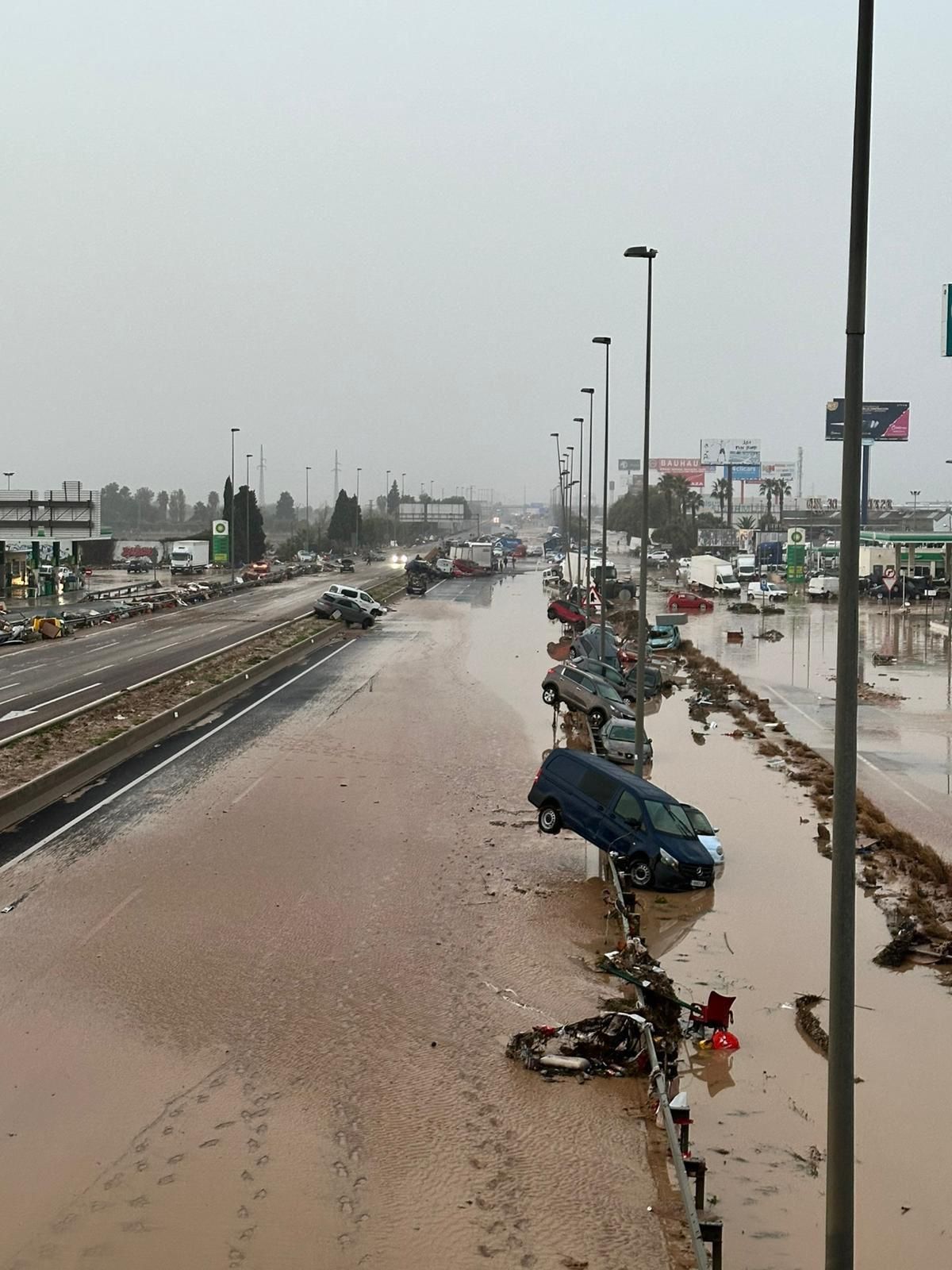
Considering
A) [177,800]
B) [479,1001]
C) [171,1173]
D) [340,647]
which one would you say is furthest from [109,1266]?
[340,647]

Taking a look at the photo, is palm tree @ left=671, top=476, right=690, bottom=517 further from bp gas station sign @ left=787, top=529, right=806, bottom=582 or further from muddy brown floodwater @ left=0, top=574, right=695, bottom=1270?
muddy brown floodwater @ left=0, top=574, right=695, bottom=1270

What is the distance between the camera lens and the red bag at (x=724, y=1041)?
13.6 meters

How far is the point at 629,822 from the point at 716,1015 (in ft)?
19.0

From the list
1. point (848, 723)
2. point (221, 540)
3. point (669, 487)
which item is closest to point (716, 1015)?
point (848, 723)

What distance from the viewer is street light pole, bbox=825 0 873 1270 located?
751 cm

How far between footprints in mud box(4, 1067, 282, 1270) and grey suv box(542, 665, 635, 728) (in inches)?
838

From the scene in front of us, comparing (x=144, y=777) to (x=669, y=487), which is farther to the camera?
(x=669, y=487)

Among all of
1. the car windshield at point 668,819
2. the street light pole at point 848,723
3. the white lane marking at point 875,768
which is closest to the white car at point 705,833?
the car windshield at point 668,819

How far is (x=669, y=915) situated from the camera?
18.1 meters

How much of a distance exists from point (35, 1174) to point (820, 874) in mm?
12981

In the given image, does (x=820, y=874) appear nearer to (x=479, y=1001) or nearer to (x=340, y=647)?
(x=479, y=1001)

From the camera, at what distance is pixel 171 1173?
10.5 meters

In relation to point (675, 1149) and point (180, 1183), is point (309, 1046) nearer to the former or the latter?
point (180, 1183)

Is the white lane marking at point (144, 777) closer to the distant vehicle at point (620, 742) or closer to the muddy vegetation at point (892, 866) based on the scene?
the distant vehicle at point (620, 742)
